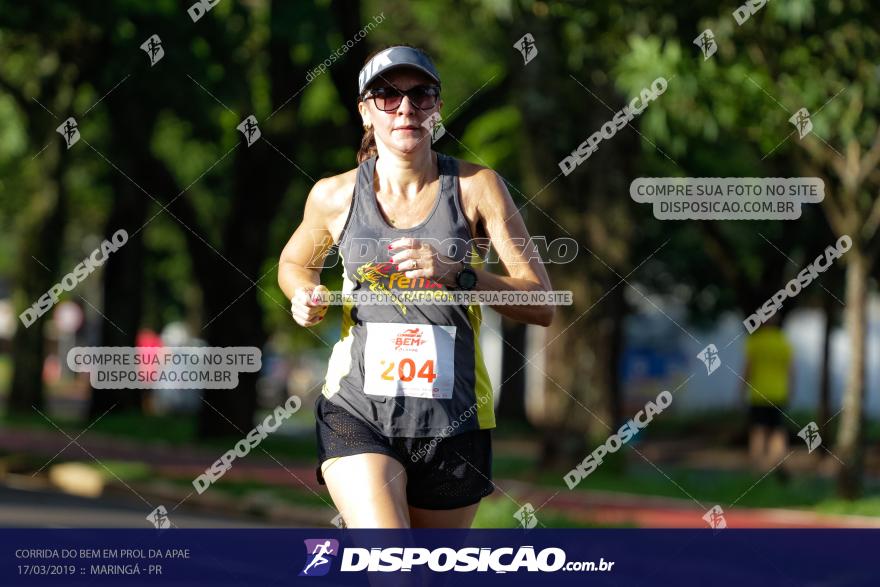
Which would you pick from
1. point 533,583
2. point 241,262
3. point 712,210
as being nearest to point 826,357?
point 241,262

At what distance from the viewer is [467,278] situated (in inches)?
165

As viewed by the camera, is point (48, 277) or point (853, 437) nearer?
point (853, 437)

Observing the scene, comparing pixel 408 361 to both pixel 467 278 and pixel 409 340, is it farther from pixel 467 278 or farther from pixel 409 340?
pixel 467 278

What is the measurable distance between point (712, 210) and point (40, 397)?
858 inches

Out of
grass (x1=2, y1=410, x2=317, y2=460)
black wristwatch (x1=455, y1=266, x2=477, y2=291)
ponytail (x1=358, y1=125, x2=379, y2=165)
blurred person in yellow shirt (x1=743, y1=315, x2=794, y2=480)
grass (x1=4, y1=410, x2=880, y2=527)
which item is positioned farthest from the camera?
grass (x1=2, y1=410, x2=317, y2=460)

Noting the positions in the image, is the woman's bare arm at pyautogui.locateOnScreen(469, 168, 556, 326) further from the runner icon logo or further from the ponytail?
the runner icon logo

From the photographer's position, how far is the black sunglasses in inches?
169

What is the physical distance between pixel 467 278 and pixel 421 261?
0.57 ft

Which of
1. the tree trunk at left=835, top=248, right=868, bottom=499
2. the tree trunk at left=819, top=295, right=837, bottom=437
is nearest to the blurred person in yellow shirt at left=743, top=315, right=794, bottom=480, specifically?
A: the tree trunk at left=835, top=248, right=868, bottom=499

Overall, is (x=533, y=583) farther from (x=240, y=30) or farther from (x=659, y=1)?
(x=240, y=30)

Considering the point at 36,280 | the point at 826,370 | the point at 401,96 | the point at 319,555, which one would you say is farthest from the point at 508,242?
the point at 36,280

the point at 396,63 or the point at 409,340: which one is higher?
the point at 396,63

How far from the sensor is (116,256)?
26.3m

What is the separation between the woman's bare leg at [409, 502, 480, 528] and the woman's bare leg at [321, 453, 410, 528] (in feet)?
0.38
